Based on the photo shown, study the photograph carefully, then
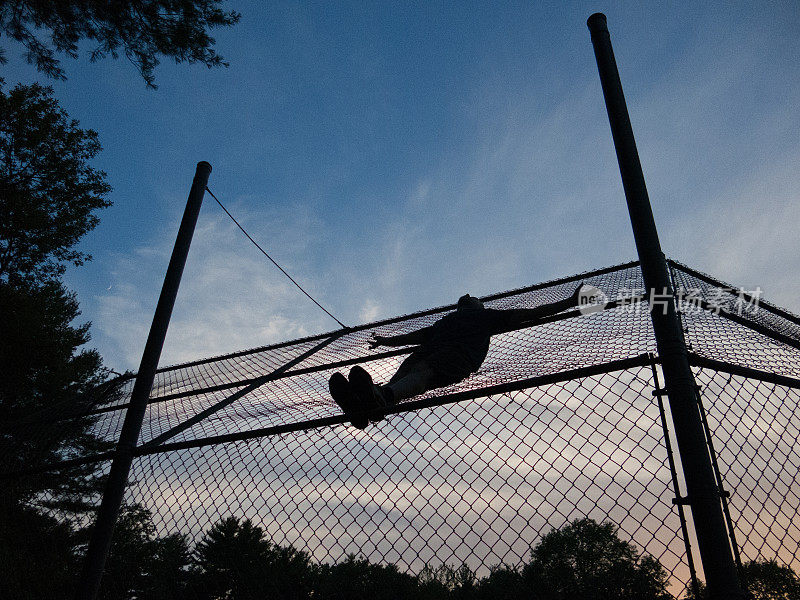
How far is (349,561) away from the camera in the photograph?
36219mm

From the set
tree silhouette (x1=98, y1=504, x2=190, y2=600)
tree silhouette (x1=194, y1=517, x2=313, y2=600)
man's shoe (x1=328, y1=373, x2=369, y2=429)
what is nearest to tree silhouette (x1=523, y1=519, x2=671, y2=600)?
tree silhouette (x1=194, y1=517, x2=313, y2=600)

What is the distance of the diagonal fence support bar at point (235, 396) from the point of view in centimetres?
288

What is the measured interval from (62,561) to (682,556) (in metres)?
6.40

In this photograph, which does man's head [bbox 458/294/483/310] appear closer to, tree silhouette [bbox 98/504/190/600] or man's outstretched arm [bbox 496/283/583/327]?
man's outstretched arm [bbox 496/283/583/327]

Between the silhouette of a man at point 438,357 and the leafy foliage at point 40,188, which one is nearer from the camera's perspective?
the silhouette of a man at point 438,357

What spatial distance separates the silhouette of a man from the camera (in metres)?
2.43

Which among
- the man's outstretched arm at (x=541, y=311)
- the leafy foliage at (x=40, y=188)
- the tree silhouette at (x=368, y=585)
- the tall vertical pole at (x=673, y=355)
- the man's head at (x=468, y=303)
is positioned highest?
the leafy foliage at (x=40, y=188)

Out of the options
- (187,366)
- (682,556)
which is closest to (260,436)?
(682,556)

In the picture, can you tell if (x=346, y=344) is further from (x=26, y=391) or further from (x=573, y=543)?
(x=573, y=543)

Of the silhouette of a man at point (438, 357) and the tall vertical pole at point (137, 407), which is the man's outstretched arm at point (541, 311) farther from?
the tall vertical pole at point (137, 407)

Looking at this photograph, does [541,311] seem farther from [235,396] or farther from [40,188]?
[40,188]

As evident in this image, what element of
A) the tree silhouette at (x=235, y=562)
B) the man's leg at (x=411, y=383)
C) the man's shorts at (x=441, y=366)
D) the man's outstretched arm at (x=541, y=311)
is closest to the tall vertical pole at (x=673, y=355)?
the man's outstretched arm at (x=541, y=311)

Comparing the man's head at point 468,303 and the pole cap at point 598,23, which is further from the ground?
the pole cap at point 598,23

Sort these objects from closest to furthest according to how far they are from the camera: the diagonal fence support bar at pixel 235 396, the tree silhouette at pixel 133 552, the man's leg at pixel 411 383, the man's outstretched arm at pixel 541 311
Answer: the man's leg at pixel 411 383 → the diagonal fence support bar at pixel 235 396 → the man's outstretched arm at pixel 541 311 → the tree silhouette at pixel 133 552
